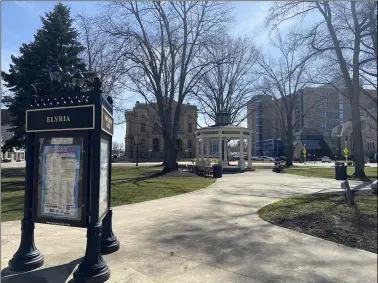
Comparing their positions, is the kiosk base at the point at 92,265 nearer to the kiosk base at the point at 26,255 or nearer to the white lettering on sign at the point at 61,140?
the kiosk base at the point at 26,255

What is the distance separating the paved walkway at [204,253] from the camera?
160 inches

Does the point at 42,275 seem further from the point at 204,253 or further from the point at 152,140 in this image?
the point at 152,140

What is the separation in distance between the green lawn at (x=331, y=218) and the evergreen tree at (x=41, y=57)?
20.8 meters

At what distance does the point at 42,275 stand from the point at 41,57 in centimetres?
2509

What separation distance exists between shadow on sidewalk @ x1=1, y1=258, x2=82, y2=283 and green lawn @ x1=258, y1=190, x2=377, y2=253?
445 cm

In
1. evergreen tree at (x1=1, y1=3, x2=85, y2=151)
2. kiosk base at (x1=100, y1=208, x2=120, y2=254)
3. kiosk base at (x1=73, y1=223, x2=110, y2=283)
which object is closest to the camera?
kiosk base at (x1=73, y1=223, x2=110, y2=283)

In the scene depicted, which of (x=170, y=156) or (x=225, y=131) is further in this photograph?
(x=225, y=131)

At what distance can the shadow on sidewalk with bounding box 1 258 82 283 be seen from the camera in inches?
154

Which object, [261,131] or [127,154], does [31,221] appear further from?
[261,131]

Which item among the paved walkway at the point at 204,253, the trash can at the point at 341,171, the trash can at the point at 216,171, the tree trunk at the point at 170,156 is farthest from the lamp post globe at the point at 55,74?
the tree trunk at the point at 170,156

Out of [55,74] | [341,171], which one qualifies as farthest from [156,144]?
[55,74]

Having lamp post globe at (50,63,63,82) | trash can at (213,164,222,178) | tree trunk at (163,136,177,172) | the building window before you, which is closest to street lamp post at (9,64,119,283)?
lamp post globe at (50,63,63,82)

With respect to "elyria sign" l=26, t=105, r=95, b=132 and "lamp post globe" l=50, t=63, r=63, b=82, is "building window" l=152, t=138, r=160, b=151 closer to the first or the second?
"lamp post globe" l=50, t=63, r=63, b=82

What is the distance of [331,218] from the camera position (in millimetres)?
7406
